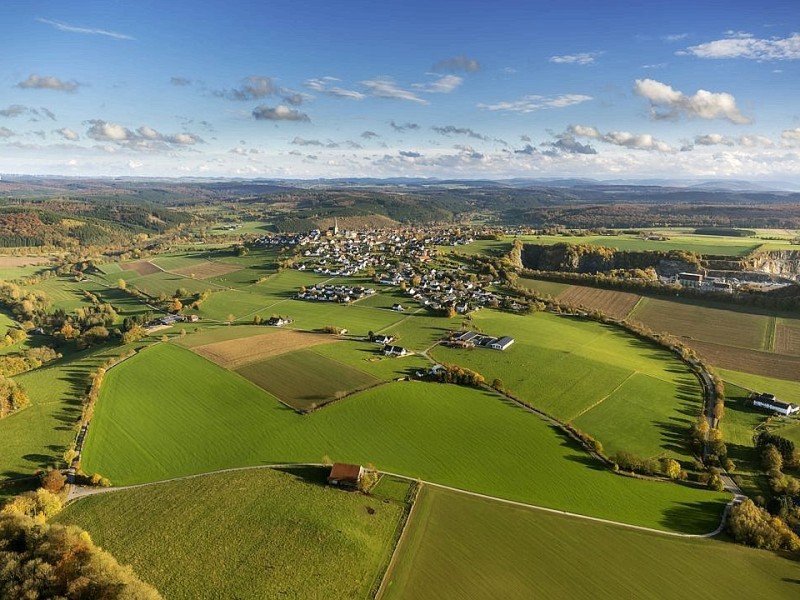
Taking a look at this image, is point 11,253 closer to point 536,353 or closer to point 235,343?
point 235,343

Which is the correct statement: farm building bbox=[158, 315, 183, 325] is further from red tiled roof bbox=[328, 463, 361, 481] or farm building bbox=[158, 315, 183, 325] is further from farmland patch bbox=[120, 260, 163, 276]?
red tiled roof bbox=[328, 463, 361, 481]

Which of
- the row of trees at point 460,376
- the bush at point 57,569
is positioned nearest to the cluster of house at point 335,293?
the row of trees at point 460,376

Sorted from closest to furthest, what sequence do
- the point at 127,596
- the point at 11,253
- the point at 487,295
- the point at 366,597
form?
the point at 127,596, the point at 366,597, the point at 487,295, the point at 11,253

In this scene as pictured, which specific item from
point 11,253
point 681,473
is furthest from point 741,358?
point 11,253

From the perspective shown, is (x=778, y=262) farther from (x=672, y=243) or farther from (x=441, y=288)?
(x=441, y=288)

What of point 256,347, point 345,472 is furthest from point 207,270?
point 345,472

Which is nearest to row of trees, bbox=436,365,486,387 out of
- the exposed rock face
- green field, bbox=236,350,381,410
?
green field, bbox=236,350,381,410

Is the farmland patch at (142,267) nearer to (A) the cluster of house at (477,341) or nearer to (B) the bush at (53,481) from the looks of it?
(A) the cluster of house at (477,341)
